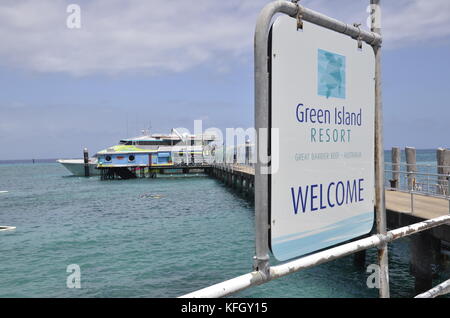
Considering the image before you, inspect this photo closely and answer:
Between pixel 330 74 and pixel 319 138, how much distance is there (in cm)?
39

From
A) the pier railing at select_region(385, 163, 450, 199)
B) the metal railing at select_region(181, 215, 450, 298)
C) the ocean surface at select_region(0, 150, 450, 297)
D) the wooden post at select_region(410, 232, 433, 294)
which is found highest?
the metal railing at select_region(181, 215, 450, 298)

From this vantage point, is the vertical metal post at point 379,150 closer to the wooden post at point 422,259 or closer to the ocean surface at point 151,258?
the wooden post at point 422,259

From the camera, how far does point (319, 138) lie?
208 cm

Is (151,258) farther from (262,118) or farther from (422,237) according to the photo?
(262,118)

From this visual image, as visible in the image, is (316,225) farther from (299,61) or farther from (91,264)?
(91,264)

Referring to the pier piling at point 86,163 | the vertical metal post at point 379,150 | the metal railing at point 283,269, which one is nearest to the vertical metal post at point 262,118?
the metal railing at point 283,269

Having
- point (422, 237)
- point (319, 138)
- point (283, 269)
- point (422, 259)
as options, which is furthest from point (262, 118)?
point (422, 259)

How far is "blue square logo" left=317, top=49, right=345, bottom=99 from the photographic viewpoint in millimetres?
2086

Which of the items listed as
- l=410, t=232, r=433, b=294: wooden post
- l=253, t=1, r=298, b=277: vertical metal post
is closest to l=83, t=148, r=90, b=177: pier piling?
l=410, t=232, r=433, b=294: wooden post

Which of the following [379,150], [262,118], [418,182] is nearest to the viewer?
[262,118]

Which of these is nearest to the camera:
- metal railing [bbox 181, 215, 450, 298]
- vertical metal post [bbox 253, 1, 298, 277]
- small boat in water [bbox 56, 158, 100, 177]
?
metal railing [bbox 181, 215, 450, 298]

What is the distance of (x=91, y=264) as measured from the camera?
12.1 m

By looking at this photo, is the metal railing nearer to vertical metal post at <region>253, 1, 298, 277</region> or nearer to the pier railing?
vertical metal post at <region>253, 1, 298, 277</region>

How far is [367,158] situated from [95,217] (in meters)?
21.9
